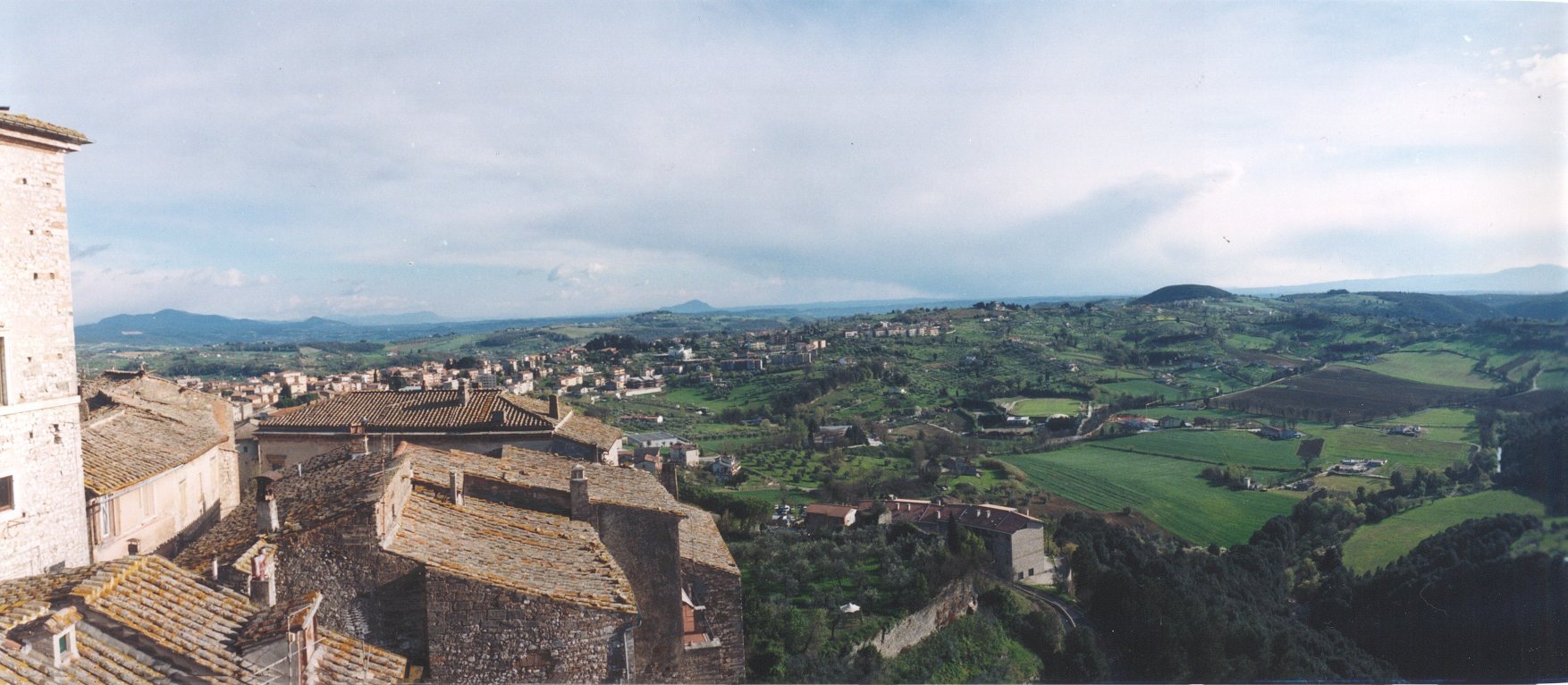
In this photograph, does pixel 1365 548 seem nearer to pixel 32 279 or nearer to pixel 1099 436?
pixel 1099 436

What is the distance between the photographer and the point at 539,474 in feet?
21.5

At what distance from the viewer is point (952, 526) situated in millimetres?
15930

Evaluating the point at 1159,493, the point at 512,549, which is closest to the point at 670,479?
the point at 512,549

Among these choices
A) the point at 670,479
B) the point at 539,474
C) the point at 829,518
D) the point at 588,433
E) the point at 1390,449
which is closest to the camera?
the point at 539,474

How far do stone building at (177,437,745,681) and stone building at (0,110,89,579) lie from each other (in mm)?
740

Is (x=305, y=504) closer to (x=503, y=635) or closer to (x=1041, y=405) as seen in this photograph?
(x=503, y=635)

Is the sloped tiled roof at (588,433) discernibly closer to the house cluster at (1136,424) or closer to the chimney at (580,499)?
the chimney at (580,499)

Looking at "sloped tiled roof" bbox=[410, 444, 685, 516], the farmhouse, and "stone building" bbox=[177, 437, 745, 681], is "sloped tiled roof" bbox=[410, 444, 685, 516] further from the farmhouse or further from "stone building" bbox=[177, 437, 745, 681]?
the farmhouse

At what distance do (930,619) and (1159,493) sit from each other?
11.5m

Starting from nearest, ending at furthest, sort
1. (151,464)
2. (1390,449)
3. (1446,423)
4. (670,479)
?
(151,464) → (670,479) → (1446,423) → (1390,449)

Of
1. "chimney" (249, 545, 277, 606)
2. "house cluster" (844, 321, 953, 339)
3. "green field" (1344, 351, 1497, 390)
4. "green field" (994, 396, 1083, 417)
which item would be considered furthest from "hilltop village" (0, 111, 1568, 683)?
"house cluster" (844, 321, 953, 339)

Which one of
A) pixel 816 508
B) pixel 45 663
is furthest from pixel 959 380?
pixel 45 663

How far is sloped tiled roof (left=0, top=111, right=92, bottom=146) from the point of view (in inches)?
175

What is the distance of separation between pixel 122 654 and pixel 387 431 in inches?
272
